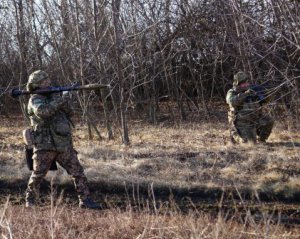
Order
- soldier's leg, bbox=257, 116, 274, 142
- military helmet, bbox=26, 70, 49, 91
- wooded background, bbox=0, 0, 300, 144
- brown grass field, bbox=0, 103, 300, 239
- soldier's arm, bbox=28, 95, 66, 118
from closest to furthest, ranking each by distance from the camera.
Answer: brown grass field, bbox=0, 103, 300, 239 → soldier's arm, bbox=28, 95, 66, 118 → military helmet, bbox=26, 70, 49, 91 → soldier's leg, bbox=257, 116, 274, 142 → wooded background, bbox=0, 0, 300, 144

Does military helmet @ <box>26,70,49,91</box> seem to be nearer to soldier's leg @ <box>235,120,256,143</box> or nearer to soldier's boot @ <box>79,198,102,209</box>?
soldier's boot @ <box>79,198,102,209</box>

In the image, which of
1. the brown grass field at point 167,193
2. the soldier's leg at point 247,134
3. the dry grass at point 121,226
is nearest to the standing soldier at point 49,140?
the brown grass field at point 167,193

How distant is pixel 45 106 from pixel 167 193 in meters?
2.21

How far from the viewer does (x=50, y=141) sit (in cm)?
612

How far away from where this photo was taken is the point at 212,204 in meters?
Answer: 6.51

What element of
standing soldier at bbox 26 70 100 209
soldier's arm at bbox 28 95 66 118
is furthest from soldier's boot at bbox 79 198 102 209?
soldier's arm at bbox 28 95 66 118

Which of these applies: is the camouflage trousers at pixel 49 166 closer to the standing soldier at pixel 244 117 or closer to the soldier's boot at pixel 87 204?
the soldier's boot at pixel 87 204

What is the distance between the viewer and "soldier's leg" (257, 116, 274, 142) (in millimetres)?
10502

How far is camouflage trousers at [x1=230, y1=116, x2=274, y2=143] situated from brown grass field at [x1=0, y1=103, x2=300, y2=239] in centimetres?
27

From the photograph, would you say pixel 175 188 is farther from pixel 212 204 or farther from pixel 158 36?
pixel 158 36

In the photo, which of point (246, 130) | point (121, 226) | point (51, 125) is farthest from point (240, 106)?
point (121, 226)

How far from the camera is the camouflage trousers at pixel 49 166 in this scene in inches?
243

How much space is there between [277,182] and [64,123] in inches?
122

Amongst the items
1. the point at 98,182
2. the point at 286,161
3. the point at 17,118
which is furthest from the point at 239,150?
the point at 17,118
